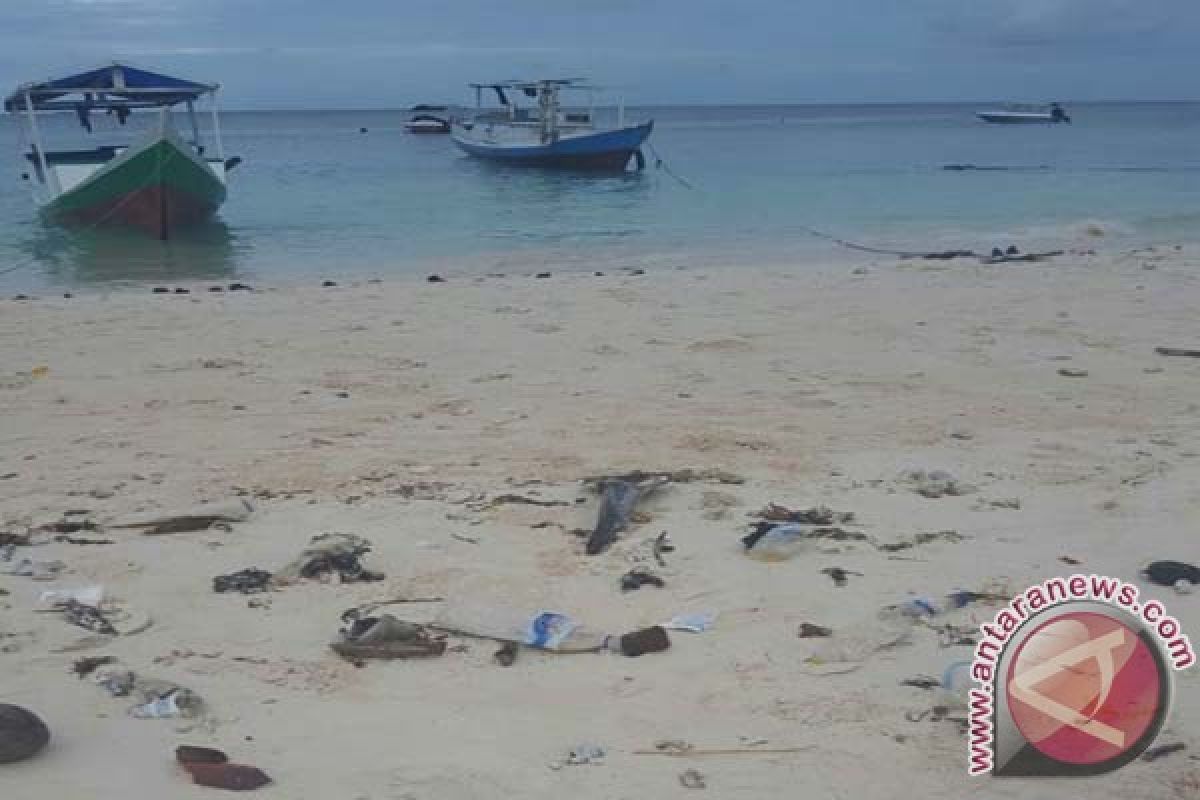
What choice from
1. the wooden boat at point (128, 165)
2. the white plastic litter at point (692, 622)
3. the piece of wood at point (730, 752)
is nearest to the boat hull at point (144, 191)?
the wooden boat at point (128, 165)

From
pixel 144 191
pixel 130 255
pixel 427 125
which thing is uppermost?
pixel 427 125

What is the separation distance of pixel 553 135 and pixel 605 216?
1507 cm

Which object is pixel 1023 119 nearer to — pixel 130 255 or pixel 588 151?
pixel 588 151

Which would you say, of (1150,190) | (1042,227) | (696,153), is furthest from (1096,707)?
(696,153)

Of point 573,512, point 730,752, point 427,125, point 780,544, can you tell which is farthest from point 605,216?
point 427,125

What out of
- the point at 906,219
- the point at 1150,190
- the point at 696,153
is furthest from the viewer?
the point at 696,153

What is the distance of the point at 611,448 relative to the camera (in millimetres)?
5758

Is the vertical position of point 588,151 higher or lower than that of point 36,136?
lower

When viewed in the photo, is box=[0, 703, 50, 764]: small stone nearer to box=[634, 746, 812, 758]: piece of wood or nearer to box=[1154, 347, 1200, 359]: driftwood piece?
box=[634, 746, 812, 758]: piece of wood

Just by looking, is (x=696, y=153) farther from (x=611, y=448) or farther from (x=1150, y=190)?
(x=611, y=448)

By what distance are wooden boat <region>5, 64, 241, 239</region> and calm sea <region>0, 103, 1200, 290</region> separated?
0.43m

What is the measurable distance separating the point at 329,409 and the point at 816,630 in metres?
3.88

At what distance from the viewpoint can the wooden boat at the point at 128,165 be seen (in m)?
18.5

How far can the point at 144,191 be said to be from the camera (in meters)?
19.2
